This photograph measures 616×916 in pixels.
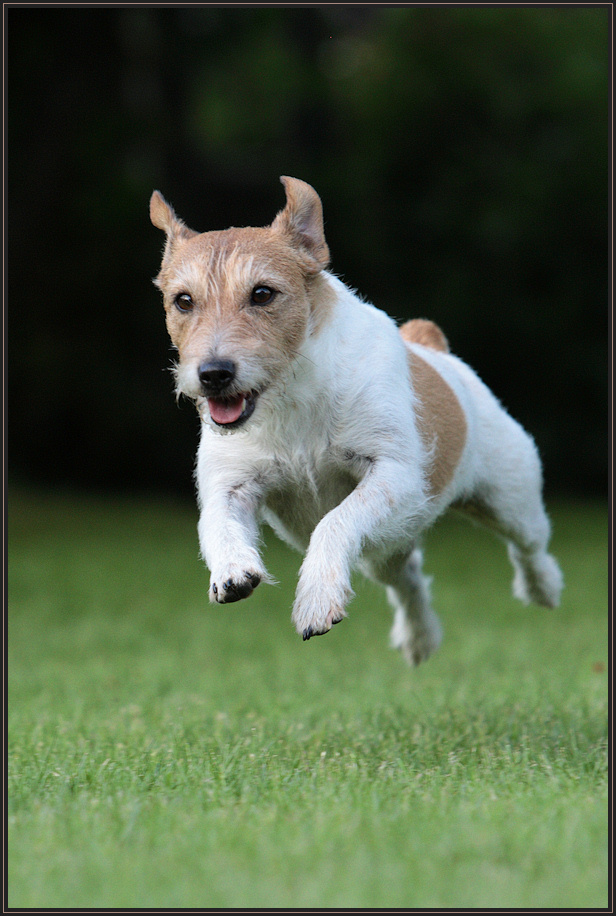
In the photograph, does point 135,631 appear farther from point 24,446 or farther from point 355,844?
point 24,446

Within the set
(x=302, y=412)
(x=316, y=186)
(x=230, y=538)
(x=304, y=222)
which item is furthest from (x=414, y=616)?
(x=316, y=186)

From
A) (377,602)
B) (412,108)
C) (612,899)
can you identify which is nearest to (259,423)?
(612,899)

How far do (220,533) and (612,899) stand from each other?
228 cm

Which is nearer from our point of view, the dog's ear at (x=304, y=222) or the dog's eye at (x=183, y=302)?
the dog's eye at (x=183, y=302)

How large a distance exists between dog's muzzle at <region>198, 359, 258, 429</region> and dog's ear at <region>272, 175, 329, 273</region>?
812mm

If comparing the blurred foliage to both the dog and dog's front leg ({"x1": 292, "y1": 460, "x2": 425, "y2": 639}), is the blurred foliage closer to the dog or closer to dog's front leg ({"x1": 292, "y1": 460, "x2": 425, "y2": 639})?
the dog

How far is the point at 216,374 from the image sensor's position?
4688 mm

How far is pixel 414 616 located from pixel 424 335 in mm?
1798

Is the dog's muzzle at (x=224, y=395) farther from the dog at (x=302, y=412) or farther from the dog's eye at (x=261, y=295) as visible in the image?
the dog's eye at (x=261, y=295)

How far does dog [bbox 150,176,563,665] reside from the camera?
478 cm

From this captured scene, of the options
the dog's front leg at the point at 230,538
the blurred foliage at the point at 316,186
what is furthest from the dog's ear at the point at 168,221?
the blurred foliage at the point at 316,186

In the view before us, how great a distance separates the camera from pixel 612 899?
3.42m

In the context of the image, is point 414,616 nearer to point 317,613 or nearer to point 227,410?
point 317,613

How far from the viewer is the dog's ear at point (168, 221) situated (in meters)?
5.51
